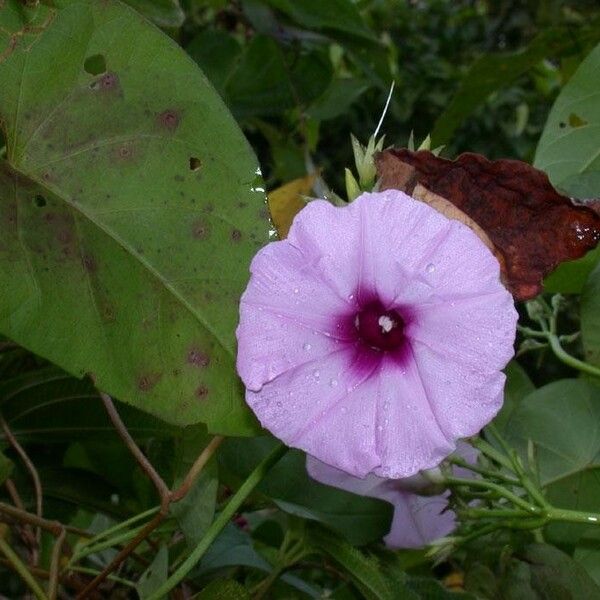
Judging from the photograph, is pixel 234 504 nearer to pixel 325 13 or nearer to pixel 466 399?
pixel 466 399

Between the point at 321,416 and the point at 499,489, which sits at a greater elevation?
the point at 321,416

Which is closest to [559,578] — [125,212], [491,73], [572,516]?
[572,516]

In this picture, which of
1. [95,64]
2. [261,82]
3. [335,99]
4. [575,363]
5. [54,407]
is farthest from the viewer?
[335,99]

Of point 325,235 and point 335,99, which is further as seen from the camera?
point 335,99

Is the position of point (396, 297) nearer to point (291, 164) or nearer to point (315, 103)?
point (315, 103)

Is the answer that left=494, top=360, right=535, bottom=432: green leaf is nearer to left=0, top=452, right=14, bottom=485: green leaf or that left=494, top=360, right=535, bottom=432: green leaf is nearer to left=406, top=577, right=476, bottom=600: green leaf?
left=406, top=577, right=476, bottom=600: green leaf

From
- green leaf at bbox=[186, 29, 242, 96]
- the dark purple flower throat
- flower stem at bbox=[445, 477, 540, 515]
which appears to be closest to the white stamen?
the dark purple flower throat
